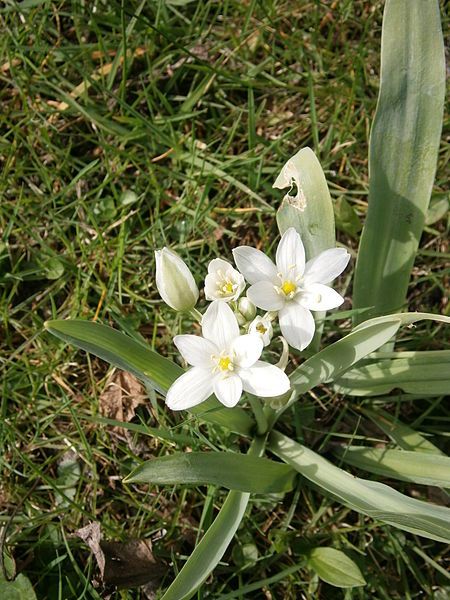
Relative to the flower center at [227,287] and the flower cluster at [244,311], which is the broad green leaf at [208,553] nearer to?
the flower cluster at [244,311]

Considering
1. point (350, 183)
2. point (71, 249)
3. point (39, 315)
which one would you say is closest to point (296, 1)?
point (350, 183)

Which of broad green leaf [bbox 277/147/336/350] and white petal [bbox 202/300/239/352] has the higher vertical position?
broad green leaf [bbox 277/147/336/350]

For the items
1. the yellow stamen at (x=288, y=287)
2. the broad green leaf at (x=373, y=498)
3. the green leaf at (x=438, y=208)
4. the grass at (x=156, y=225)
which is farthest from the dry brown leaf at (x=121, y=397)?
the green leaf at (x=438, y=208)

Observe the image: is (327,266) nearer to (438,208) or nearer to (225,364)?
(225,364)

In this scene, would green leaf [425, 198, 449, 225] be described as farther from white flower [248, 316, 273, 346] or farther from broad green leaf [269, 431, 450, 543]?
white flower [248, 316, 273, 346]

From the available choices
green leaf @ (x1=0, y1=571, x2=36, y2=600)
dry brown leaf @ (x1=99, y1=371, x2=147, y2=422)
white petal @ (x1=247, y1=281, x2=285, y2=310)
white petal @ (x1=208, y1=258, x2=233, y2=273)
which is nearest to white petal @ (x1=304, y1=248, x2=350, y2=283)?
white petal @ (x1=247, y1=281, x2=285, y2=310)
